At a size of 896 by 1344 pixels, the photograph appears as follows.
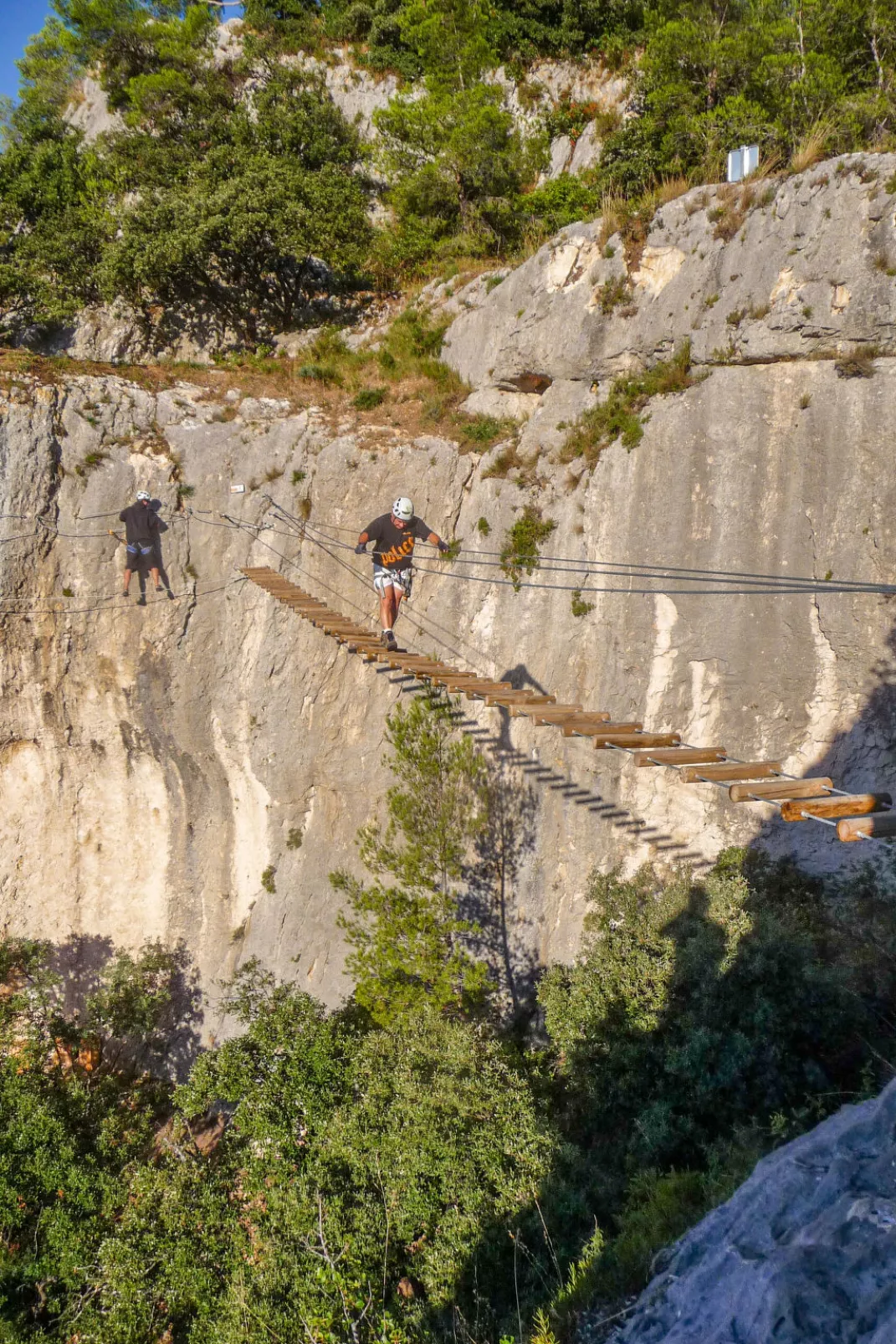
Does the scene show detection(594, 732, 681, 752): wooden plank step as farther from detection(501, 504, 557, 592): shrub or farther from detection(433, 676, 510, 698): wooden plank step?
detection(501, 504, 557, 592): shrub

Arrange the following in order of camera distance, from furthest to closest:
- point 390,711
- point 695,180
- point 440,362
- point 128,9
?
point 128,9 < point 440,362 < point 390,711 < point 695,180

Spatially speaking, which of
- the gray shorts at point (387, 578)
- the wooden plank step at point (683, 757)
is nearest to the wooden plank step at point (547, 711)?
the wooden plank step at point (683, 757)

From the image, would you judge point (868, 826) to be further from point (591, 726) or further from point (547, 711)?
point (547, 711)

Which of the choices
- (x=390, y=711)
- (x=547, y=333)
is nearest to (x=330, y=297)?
(x=547, y=333)

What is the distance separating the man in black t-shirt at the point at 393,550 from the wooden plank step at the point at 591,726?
4.35 metres

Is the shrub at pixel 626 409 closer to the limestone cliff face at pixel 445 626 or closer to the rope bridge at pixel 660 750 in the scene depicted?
the limestone cliff face at pixel 445 626

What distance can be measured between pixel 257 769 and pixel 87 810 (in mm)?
4669

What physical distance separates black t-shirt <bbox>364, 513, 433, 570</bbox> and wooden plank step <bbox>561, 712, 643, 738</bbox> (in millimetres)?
5441

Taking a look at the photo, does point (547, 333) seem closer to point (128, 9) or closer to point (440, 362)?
point (440, 362)

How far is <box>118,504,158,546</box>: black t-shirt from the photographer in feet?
45.2

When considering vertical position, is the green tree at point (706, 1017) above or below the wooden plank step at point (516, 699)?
below

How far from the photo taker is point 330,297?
18.3 metres

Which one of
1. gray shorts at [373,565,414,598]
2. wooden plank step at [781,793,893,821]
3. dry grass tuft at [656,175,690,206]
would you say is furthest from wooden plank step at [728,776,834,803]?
dry grass tuft at [656,175,690,206]

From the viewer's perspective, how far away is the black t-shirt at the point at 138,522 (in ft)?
45.2
